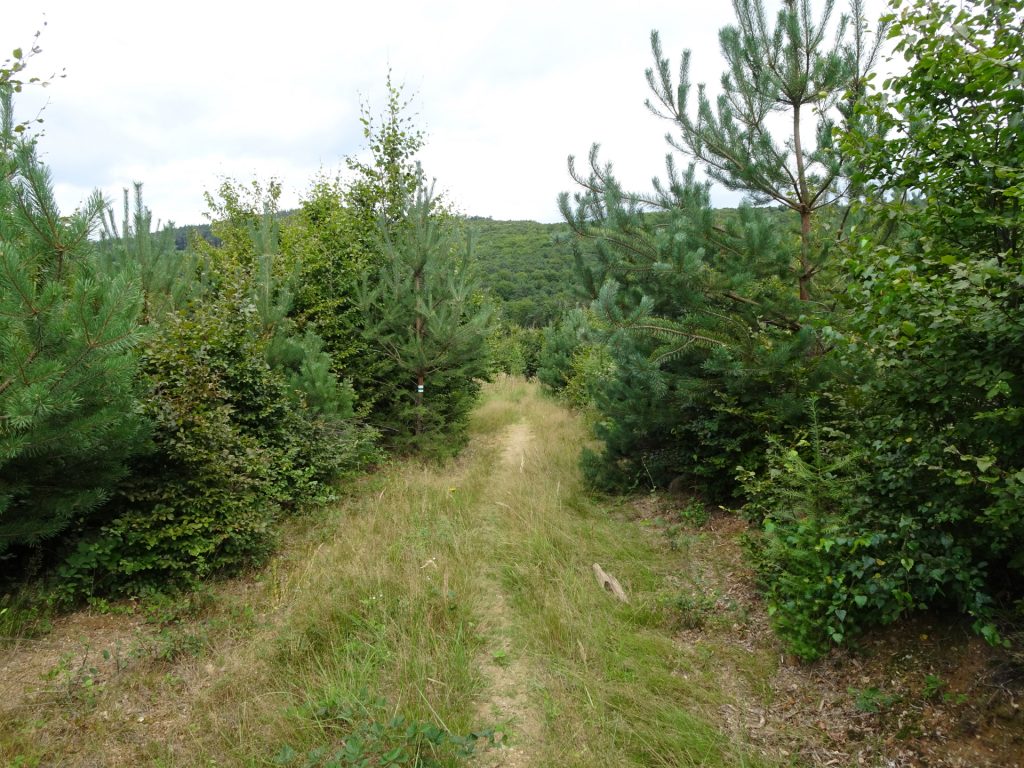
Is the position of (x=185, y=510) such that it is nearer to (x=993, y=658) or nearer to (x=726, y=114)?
(x=993, y=658)

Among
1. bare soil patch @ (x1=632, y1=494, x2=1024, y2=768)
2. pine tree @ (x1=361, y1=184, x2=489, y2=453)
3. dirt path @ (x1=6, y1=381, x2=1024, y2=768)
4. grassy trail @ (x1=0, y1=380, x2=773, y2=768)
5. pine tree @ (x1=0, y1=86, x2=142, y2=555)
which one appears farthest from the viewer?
pine tree @ (x1=361, y1=184, x2=489, y2=453)

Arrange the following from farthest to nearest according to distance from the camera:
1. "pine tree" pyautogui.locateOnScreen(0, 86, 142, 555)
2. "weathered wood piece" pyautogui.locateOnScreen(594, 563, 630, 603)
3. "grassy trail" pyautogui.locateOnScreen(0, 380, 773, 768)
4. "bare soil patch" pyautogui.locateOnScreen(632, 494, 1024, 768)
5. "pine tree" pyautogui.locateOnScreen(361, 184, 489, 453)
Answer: "pine tree" pyautogui.locateOnScreen(361, 184, 489, 453), "weathered wood piece" pyautogui.locateOnScreen(594, 563, 630, 603), "pine tree" pyautogui.locateOnScreen(0, 86, 142, 555), "grassy trail" pyautogui.locateOnScreen(0, 380, 773, 768), "bare soil patch" pyautogui.locateOnScreen(632, 494, 1024, 768)

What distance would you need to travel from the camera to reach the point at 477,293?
12.7m

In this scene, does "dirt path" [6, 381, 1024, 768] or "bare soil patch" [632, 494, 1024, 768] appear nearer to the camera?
"bare soil patch" [632, 494, 1024, 768]

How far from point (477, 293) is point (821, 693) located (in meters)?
10.5

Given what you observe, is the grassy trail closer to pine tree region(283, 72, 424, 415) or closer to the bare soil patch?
the bare soil patch

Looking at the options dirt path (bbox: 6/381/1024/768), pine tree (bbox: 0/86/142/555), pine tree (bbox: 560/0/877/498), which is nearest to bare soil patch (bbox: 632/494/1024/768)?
dirt path (bbox: 6/381/1024/768)

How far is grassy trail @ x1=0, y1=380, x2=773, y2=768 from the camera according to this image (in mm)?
2943

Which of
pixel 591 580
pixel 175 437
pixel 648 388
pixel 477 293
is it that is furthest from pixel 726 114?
pixel 477 293

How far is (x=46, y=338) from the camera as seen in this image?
3.18 m

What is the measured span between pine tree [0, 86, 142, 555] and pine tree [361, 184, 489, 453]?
522 centimetres

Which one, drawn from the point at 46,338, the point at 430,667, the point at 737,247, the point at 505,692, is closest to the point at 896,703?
the point at 505,692

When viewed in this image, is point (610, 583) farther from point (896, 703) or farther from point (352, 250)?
point (352, 250)

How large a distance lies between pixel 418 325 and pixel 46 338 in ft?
19.8
